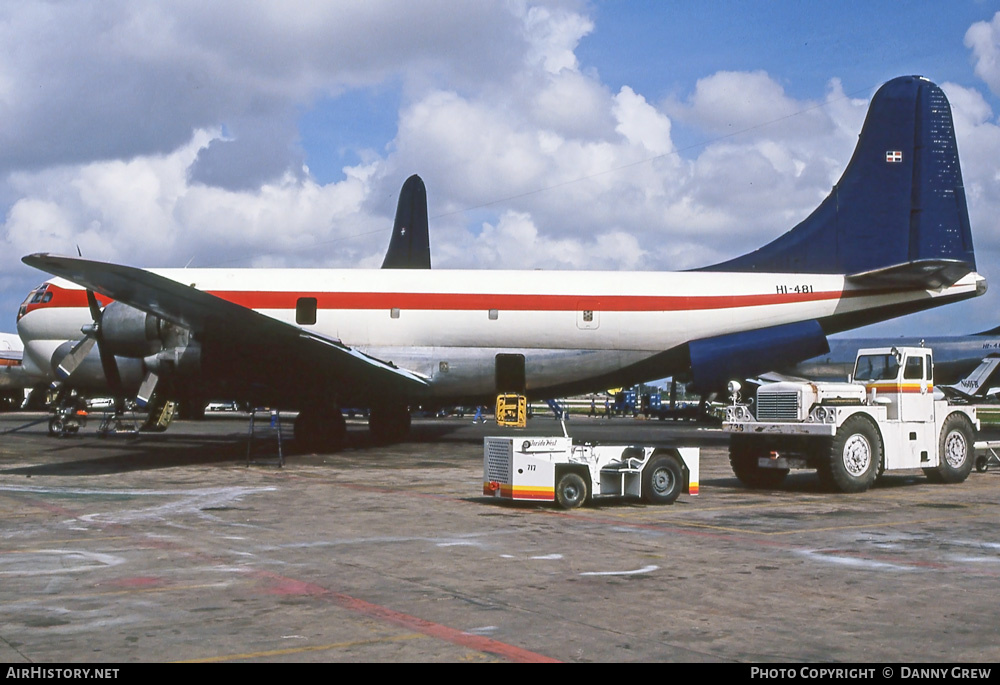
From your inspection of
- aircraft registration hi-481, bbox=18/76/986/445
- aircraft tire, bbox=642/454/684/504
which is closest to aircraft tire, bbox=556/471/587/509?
aircraft tire, bbox=642/454/684/504

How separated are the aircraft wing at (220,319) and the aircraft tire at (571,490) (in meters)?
7.60

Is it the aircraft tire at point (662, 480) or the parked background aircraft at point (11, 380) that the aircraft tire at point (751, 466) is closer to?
the aircraft tire at point (662, 480)

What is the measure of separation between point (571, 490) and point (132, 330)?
1283 centimetres

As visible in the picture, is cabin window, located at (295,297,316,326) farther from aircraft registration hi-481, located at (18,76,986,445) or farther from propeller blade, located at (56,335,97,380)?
propeller blade, located at (56,335,97,380)

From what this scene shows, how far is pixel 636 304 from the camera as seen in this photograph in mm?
23984

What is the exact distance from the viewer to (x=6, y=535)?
1084 centimetres

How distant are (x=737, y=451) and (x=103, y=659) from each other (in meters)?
13.8

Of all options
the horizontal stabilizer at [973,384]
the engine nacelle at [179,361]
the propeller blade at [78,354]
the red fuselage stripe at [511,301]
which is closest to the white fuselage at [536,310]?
the red fuselage stripe at [511,301]

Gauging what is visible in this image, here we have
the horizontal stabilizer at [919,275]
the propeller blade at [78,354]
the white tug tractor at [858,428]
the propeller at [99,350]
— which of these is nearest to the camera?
the white tug tractor at [858,428]

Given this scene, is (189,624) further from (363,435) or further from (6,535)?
(363,435)

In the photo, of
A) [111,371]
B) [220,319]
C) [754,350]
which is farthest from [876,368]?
[111,371]

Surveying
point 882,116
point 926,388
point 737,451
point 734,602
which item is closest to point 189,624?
point 734,602

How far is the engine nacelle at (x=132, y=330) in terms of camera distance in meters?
21.6

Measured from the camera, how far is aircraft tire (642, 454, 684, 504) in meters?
14.2
